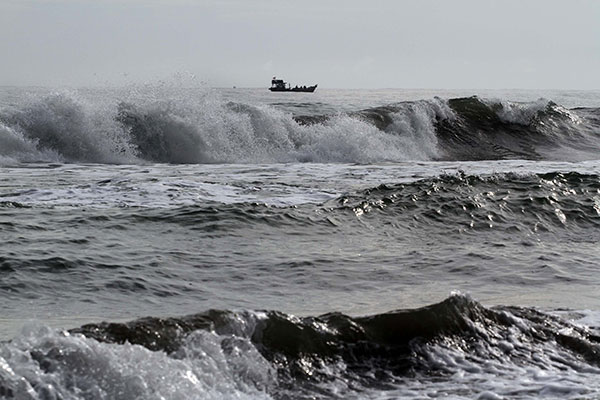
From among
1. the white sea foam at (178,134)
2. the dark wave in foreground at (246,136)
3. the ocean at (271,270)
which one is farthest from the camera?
the dark wave in foreground at (246,136)

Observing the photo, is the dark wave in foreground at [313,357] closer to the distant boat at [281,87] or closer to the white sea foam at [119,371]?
the white sea foam at [119,371]

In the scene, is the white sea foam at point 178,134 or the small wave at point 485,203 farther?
the white sea foam at point 178,134

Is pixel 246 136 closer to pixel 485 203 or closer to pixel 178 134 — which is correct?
pixel 178 134

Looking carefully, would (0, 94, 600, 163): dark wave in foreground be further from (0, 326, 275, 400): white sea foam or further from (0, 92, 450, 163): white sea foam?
(0, 326, 275, 400): white sea foam

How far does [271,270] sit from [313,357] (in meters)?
2.78

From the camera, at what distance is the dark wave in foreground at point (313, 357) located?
461cm

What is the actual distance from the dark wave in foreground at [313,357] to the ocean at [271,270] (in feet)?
0.04

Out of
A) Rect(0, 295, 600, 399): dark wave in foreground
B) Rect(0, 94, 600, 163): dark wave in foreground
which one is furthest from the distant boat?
Rect(0, 295, 600, 399): dark wave in foreground

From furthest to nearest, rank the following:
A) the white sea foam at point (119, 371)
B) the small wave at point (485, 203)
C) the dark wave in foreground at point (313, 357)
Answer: the small wave at point (485, 203) → the dark wave in foreground at point (313, 357) → the white sea foam at point (119, 371)

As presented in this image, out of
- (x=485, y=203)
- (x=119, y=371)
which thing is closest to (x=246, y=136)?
Answer: (x=485, y=203)

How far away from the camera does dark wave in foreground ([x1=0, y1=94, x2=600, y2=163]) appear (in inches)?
715

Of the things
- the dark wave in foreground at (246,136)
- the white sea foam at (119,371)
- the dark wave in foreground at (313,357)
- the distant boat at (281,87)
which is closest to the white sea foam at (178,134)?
the dark wave in foreground at (246,136)

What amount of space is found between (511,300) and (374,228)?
11.0 feet

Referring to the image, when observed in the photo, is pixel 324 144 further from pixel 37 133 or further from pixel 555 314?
pixel 555 314
